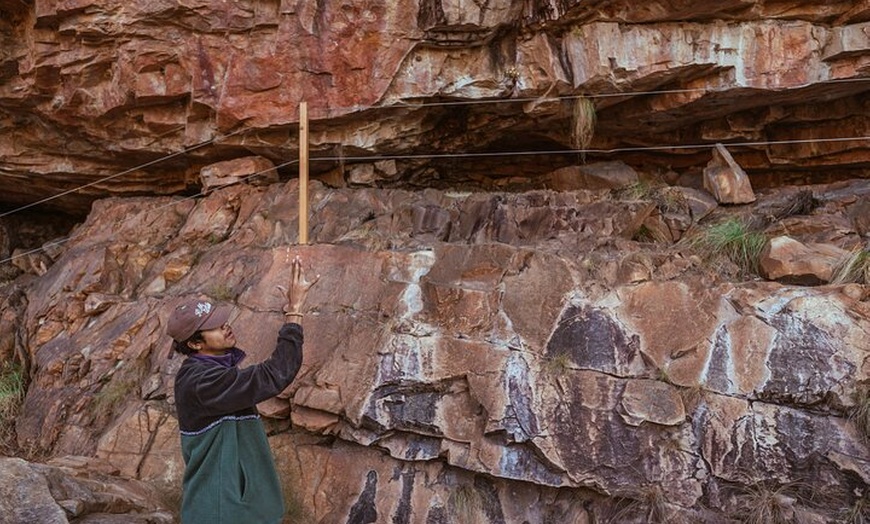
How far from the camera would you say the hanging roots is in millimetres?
6129

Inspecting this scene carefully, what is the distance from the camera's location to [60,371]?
5.60 metres

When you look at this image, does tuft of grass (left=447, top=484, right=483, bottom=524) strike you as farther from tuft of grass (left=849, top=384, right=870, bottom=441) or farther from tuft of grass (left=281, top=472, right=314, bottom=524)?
tuft of grass (left=849, top=384, right=870, bottom=441)

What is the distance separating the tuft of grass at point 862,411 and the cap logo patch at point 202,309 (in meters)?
3.71

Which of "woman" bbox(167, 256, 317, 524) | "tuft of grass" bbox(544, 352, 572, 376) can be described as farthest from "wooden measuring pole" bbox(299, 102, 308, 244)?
"tuft of grass" bbox(544, 352, 572, 376)

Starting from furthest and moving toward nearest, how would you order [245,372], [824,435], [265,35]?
[265,35] < [824,435] < [245,372]

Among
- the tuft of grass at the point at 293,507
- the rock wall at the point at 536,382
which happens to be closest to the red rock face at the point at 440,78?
the rock wall at the point at 536,382

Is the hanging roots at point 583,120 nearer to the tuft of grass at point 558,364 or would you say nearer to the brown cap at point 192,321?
the tuft of grass at point 558,364

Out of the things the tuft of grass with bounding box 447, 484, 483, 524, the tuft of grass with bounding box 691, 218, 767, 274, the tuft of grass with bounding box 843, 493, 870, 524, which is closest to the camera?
the tuft of grass with bounding box 843, 493, 870, 524

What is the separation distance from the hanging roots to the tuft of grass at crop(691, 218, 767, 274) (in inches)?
65.1

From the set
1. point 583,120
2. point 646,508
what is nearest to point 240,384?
point 646,508

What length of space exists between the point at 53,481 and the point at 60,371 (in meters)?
2.42

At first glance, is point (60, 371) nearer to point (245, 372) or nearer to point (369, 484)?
point (369, 484)

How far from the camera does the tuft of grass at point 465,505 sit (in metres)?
4.21

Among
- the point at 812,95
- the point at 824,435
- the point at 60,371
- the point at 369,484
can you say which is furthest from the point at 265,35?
the point at 824,435
